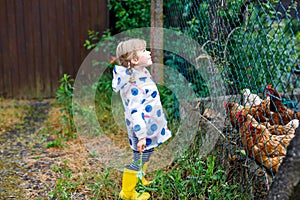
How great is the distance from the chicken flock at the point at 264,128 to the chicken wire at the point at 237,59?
43 mm

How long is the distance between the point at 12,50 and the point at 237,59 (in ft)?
11.9

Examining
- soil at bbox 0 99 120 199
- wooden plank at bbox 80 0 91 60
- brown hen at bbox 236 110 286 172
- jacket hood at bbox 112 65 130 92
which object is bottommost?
soil at bbox 0 99 120 199

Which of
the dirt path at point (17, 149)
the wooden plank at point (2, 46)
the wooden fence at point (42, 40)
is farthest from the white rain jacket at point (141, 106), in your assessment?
the wooden plank at point (2, 46)

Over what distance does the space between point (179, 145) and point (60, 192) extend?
1.11 m

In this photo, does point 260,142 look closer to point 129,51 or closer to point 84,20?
point 129,51

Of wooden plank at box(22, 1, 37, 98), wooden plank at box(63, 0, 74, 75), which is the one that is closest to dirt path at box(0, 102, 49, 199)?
wooden plank at box(22, 1, 37, 98)

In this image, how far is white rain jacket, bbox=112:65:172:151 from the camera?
8.11 ft

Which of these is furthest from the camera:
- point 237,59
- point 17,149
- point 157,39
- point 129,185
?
point 157,39

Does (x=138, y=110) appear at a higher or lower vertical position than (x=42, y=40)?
lower

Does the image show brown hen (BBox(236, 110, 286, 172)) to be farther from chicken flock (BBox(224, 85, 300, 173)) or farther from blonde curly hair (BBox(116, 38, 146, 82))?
blonde curly hair (BBox(116, 38, 146, 82))

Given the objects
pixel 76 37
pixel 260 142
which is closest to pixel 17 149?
pixel 76 37

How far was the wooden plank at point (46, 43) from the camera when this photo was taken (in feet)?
17.7

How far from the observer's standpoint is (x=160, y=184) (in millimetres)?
2838

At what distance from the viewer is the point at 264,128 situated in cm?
227
